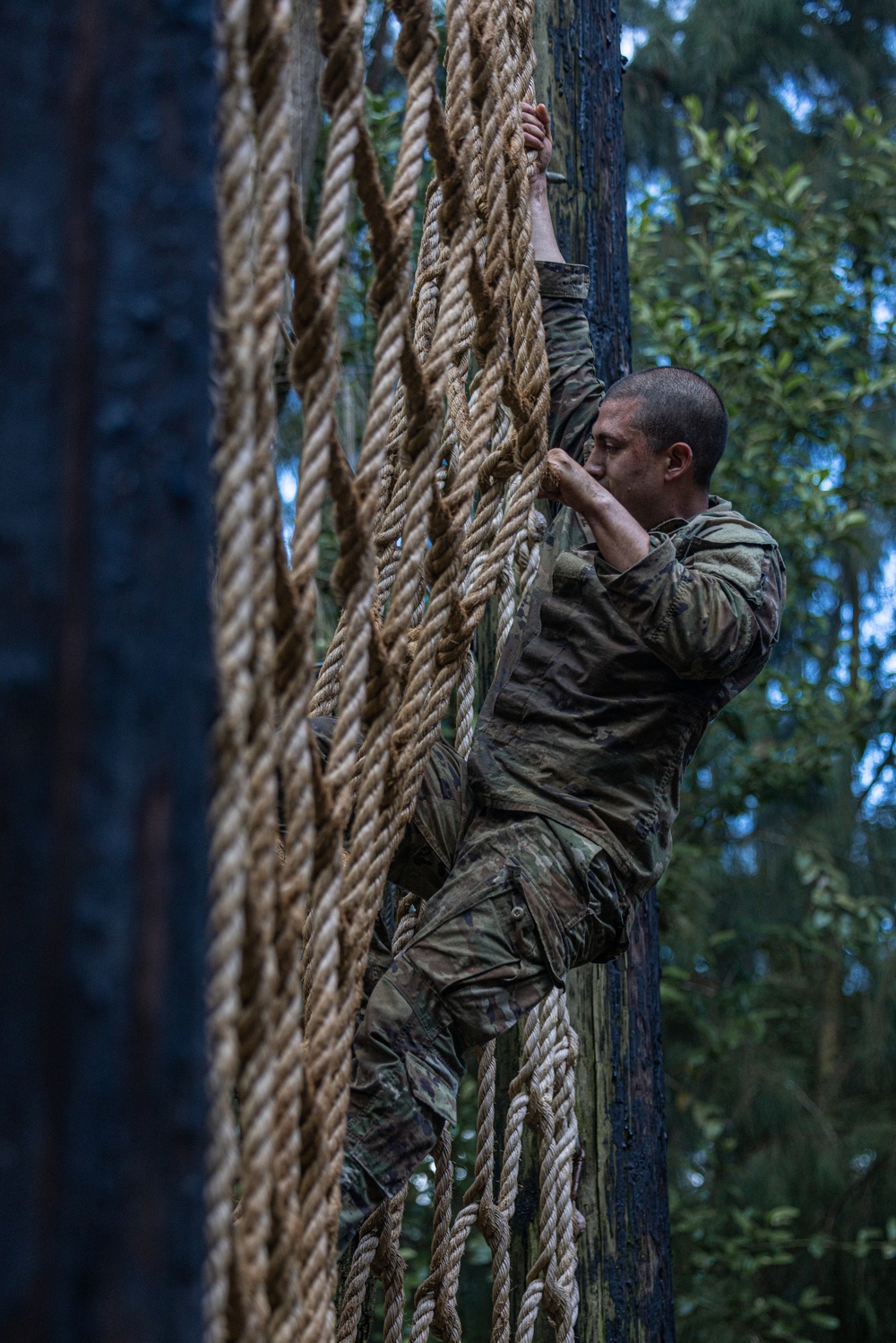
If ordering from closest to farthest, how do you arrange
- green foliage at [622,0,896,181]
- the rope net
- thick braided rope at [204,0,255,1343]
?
thick braided rope at [204,0,255,1343] < the rope net < green foliage at [622,0,896,181]

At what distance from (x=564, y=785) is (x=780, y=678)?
8.15 feet

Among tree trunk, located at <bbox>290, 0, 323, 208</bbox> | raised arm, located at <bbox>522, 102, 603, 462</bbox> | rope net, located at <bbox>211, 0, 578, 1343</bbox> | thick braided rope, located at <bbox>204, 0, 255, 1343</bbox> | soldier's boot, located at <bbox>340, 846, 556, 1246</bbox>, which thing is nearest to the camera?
thick braided rope, located at <bbox>204, 0, 255, 1343</bbox>

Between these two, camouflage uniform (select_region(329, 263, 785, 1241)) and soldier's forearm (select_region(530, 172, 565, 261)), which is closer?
camouflage uniform (select_region(329, 263, 785, 1241))

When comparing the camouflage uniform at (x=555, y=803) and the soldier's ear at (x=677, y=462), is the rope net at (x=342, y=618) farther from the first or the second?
the soldier's ear at (x=677, y=462)

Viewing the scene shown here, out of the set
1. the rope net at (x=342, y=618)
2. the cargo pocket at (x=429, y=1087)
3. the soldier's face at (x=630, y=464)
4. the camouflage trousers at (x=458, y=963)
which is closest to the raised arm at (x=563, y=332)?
the soldier's face at (x=630, y=464)

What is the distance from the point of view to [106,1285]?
0.47m

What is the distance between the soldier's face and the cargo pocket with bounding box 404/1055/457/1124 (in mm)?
830

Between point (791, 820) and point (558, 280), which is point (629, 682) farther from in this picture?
point (791, 820)

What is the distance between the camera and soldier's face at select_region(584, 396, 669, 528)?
1.87 m

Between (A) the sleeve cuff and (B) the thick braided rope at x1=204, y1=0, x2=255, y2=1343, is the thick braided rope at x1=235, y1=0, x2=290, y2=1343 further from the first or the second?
(A) the sleeve cuff

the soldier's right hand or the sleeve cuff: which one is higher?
the soldier's right hand

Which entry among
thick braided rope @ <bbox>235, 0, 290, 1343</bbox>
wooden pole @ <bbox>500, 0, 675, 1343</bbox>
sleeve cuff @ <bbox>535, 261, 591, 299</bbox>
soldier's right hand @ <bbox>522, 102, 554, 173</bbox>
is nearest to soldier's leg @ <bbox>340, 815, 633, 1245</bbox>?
wooden pole @ <bbox>500, 0, 675, 1343</bbox>

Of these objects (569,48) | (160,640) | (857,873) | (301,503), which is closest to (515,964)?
(301,503)

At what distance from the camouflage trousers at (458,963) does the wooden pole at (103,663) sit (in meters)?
0.87
